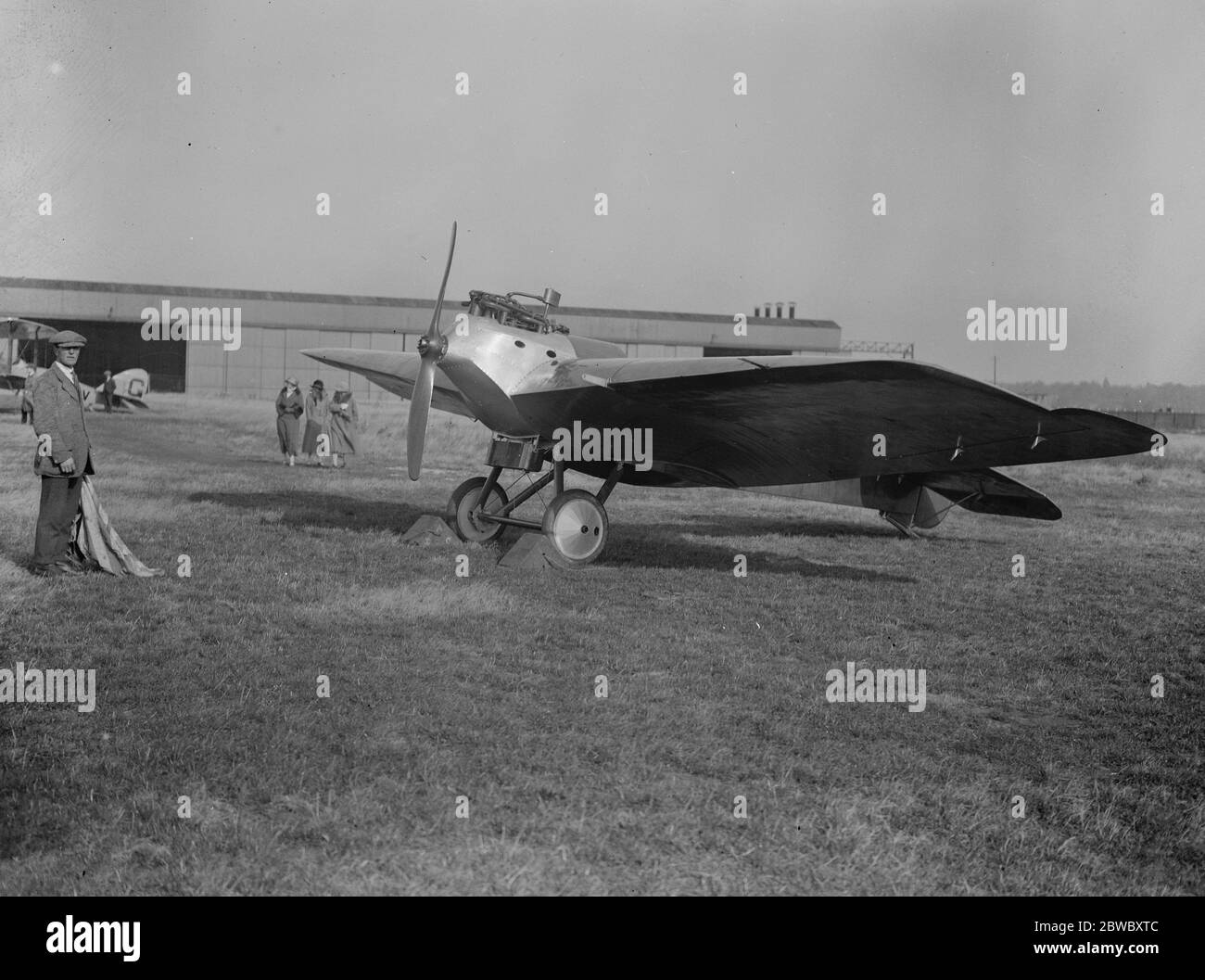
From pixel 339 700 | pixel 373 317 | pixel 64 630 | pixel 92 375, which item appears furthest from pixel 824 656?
pixel 92 375

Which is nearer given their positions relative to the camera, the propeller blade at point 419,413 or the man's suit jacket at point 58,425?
the man's suit jacket at point 58,425

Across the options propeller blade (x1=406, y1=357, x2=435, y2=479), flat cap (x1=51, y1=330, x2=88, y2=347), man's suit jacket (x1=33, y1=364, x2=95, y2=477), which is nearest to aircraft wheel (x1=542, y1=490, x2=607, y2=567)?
propeller blade (x1=406, y1=357, x2=435, y2=479)

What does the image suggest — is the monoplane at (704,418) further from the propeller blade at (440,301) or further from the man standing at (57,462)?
the man standing at (57,462)

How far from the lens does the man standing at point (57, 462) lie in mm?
9430

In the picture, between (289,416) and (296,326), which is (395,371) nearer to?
(289,416)

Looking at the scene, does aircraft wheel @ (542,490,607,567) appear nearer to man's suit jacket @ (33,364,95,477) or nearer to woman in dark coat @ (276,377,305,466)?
man's suit jacket @ (33,364,95,477)

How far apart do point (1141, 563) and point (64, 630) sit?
12.9 metres

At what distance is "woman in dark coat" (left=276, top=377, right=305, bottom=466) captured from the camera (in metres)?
23.8

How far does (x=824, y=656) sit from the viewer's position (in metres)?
8.06

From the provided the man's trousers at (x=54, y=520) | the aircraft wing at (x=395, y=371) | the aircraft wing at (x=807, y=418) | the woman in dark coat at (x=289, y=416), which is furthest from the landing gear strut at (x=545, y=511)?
the woman in dark coat at (x=289, y=416)

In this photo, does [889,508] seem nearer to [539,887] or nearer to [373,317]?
[539,887]

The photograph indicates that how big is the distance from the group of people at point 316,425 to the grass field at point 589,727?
1126 cm

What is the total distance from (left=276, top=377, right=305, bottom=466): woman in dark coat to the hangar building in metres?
37.4

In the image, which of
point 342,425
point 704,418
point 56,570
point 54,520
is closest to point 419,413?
point 704,418
